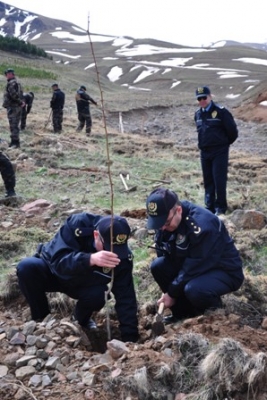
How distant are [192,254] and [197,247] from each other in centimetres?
8

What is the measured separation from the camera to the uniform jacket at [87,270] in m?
3.43

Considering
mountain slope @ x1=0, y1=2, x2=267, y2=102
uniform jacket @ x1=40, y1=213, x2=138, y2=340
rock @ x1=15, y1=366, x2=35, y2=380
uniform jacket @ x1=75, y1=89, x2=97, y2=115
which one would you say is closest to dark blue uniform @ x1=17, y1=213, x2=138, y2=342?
uniform jacket @ x1=40, y1=213, x2=138, y2=340

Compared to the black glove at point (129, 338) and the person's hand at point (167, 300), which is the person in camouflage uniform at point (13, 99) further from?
the black glove at point (129, 338)

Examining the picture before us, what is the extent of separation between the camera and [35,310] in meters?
3.72

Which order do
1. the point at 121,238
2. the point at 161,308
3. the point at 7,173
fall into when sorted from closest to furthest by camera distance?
1. the point at 121,238
2. the point at 161,308
3. the point at 7,173

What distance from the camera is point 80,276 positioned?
3465 millimetres

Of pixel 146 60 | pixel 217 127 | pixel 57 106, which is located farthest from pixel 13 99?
pixel 146 60

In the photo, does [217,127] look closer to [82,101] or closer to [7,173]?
[7,173]

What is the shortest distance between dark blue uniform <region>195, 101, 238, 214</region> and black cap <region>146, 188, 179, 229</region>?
292 centimetres

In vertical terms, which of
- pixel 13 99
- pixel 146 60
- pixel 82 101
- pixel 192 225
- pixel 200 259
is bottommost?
pixel 200 259

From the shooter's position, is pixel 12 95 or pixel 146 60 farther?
pixel 146 60

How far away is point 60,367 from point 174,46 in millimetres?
92477

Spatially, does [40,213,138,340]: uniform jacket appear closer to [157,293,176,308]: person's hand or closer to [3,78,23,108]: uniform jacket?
[157,293,176,308]: person's hand

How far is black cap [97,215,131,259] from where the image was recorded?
330 cm
